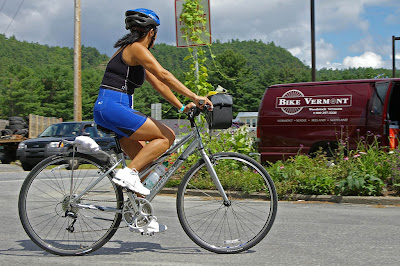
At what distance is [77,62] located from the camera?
23.3 m

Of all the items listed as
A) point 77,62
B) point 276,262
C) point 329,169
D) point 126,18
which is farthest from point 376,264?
point 77,62

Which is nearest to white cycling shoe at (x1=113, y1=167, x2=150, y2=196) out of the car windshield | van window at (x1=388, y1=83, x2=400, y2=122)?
van window at (x1=388, y1=83, x2=400, y2=122)

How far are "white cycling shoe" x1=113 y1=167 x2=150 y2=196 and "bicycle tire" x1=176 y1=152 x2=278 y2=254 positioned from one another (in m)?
0.34

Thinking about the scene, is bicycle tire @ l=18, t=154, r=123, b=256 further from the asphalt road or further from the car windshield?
the car windshield

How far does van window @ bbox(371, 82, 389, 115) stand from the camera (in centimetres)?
1137

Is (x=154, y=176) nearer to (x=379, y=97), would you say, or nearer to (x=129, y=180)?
(x=129, y=180)

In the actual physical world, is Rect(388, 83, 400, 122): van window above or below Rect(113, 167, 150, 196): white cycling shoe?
above

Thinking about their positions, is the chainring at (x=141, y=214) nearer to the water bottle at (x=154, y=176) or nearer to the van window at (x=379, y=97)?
the water bottle at (x=154, y=176)

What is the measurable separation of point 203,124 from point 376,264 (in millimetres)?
7645

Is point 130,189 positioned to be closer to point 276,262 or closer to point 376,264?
point 276,262

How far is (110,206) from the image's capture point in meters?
4.60

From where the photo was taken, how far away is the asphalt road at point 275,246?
4.48 metres

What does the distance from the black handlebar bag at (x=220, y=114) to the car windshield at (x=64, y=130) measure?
1379cm

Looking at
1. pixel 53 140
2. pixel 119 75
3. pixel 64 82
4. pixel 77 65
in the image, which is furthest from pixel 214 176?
pixel 64 82
